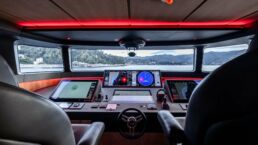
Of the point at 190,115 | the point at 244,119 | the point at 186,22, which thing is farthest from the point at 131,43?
the point at 244,119

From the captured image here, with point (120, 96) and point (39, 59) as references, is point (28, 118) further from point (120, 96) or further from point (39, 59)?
point (39, 59)

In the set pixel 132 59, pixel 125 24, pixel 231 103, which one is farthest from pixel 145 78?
pixel 231 103

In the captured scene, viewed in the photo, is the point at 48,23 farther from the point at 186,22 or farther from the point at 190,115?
the point at 190,115

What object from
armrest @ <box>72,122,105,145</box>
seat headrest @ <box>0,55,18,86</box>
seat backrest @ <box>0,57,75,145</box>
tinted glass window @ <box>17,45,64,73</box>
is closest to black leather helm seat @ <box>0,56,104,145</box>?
seat backrest @ <box>0,57,75,145</box>

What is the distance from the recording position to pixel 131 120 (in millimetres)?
2055

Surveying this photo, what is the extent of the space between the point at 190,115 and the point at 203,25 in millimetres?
1749

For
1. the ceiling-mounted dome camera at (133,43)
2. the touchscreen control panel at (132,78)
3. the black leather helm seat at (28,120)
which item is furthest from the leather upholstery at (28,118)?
the ceiling-mounted dome camera at (133,43)

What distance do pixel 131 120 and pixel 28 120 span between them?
1440mm

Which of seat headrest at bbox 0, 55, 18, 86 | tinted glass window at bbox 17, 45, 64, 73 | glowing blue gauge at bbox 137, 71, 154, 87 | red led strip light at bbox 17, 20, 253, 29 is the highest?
red led strip light at bbox 17, 20, 253, 29

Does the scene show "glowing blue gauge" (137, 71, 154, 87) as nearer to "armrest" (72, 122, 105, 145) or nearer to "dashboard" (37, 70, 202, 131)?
"dashboard" (37, 70, 202, 131)

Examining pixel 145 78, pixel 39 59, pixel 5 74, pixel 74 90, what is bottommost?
pixel 74 90

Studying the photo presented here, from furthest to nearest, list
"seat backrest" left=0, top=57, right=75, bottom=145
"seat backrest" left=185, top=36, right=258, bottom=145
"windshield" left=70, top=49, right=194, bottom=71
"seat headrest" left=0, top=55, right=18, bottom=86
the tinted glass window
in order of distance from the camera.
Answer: "windshield" left=70, top=49, right=194, bottom=71 → the tinted glass window → "seat headrest" left=0, top=55, right=18, bottom=86 → "seat backrest" left=185, top=36, right=258, bottom=145 → "seat backrest" left=0, top=57, right=75, bottom=145

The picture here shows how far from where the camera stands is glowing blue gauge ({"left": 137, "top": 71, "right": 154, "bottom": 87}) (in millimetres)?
2783

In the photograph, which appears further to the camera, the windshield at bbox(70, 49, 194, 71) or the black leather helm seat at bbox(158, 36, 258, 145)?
the windshield at bbox(70, 49, 194, 71)
